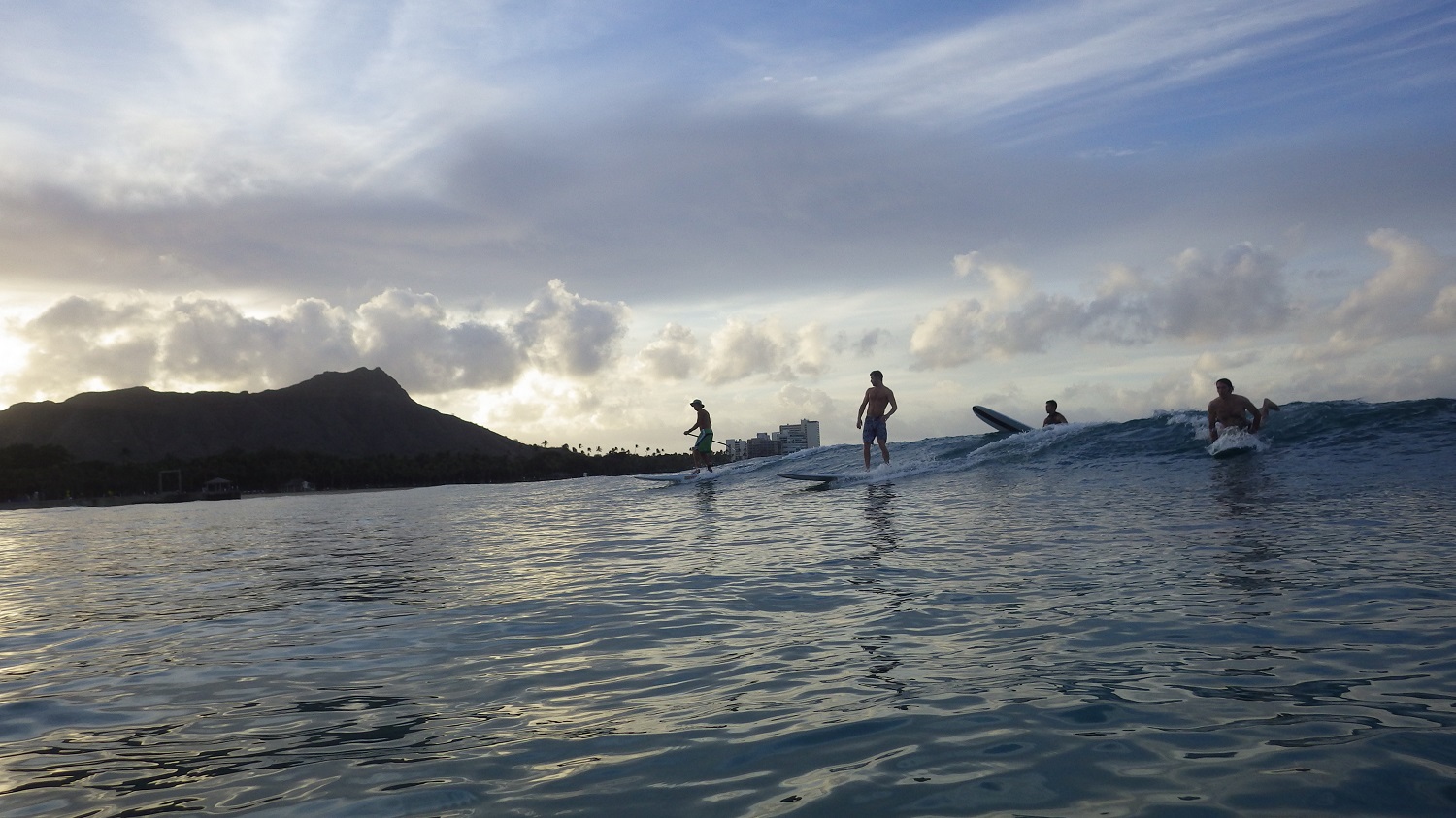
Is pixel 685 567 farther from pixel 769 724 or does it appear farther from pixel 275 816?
pixel 275 816

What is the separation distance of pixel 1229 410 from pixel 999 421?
9054 millimetres

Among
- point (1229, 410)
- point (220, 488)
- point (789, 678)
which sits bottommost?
point (789, 678)

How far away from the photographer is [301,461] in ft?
445

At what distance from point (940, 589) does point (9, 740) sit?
588 cm

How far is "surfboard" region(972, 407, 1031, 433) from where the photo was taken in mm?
27859

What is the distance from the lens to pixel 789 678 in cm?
464

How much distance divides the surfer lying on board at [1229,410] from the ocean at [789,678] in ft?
27.4

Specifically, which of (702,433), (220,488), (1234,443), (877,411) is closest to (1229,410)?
(1234,443)

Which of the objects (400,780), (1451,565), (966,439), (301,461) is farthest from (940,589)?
(301,461)

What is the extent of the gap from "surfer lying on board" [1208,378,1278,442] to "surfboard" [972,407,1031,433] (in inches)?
314

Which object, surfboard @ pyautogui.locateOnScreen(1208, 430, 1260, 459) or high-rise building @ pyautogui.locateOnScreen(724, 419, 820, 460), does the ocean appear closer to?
surfboard @ pyautogui.locateOnScreen(1208, 430, 1260, 459)

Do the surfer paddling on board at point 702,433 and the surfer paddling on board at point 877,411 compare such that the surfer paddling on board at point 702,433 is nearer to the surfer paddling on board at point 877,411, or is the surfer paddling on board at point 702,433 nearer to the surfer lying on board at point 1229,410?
the surfer paddling on board at point 877,411

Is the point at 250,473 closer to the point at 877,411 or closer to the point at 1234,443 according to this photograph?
the point at 877,411

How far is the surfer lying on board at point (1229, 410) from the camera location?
19328 millimetres
